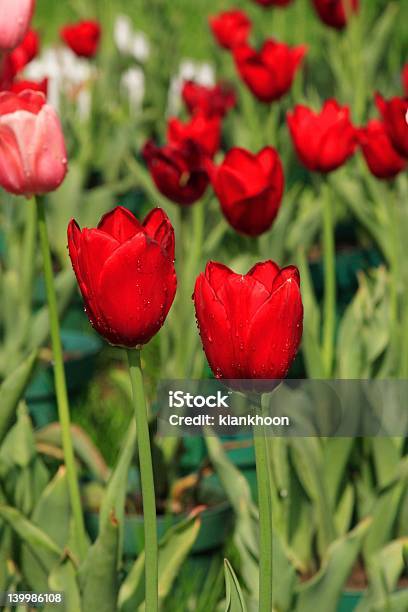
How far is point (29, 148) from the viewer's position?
1034 mm

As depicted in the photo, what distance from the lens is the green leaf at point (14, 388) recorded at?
113 cm

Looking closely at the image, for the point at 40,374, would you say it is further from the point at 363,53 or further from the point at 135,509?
the point at 363,53

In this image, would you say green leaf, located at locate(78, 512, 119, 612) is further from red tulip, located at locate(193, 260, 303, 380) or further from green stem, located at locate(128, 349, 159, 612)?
red tulip, located at locate(193, 260, 303, 380)

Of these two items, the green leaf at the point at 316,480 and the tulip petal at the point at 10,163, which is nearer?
the tulip petal at the point at 10,163

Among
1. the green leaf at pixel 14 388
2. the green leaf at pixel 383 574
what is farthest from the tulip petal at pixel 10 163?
the green leaf at pixel 383 574

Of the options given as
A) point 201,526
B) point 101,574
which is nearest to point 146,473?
point 101,574

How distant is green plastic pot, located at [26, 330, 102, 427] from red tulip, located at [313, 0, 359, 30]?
94 cm

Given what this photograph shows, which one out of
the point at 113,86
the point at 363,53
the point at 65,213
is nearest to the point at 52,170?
the point at 65,213

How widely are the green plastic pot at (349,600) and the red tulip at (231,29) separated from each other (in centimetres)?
180

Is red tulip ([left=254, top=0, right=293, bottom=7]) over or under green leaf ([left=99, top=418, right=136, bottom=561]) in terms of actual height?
over

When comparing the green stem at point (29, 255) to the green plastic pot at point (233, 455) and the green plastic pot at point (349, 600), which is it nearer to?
the green plastic pot at point (233, 455)

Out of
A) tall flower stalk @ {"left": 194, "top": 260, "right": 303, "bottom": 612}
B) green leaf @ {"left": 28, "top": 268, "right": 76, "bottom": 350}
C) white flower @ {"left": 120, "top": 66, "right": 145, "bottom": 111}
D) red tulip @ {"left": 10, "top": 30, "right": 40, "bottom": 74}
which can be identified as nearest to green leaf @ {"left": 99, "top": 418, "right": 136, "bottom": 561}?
tall flower stalk @ {"left": 194, "top": 260, "right": 303, "bottom": 612}

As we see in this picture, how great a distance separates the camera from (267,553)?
2.54ft

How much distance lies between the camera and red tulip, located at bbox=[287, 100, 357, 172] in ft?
4.73
